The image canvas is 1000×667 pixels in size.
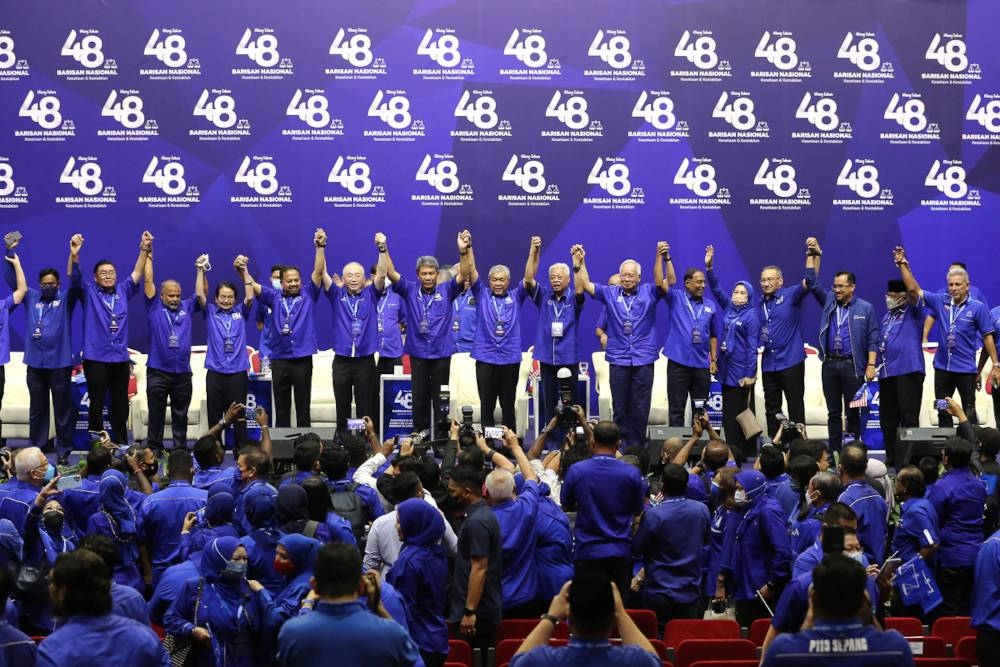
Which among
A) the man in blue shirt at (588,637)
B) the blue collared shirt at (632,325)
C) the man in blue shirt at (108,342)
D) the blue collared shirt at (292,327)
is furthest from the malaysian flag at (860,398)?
the man in blue shirt at (588,637)

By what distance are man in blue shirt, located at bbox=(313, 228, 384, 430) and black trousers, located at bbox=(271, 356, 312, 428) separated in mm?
282

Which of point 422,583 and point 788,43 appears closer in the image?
point 422,583

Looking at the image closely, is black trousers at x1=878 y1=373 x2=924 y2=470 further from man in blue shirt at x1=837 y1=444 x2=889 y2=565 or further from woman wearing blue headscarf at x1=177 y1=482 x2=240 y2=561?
woman wearing blue headscarf at x1=177 y1=482 x2=240 y2=561

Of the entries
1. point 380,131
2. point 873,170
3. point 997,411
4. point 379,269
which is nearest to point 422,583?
point 379,269

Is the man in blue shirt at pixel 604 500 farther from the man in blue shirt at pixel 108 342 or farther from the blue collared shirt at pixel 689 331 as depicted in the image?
the man in blue shirt at pixel 108 342

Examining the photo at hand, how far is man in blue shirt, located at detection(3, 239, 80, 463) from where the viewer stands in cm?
1215

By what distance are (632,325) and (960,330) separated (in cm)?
298

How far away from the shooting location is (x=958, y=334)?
11.8 metres

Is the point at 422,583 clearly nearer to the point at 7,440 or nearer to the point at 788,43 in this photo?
the point at 7,440

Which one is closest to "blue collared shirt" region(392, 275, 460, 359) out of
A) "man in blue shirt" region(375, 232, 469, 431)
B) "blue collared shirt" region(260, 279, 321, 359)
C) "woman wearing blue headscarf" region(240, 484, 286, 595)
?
"man in blue shirt" region(375, 232, 469, 431)

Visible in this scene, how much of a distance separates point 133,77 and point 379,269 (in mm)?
4654

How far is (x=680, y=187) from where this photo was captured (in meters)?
15.1

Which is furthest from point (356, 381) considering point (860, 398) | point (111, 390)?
point (860, 398)

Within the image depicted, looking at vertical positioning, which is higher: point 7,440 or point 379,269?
point 379,269
